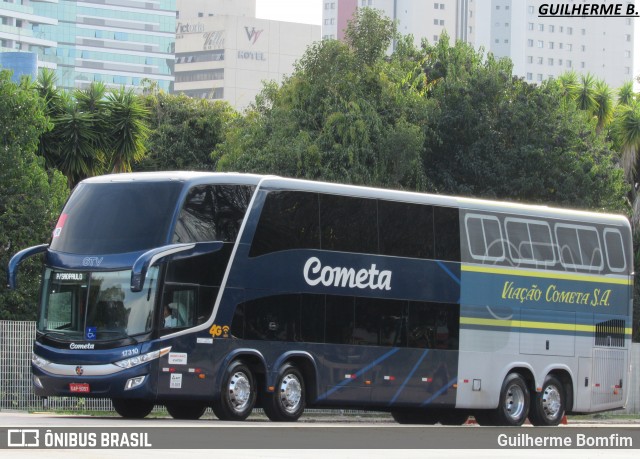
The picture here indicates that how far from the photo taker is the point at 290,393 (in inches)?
915

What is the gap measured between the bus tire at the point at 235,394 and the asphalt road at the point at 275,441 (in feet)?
2.90

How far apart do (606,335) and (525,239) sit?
322 cm

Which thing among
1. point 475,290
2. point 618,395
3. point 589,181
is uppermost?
point 589,181

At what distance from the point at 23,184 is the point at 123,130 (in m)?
4.80

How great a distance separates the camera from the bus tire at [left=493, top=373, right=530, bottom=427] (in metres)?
26.9

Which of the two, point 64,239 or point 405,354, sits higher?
point 64,239

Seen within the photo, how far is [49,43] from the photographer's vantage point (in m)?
198

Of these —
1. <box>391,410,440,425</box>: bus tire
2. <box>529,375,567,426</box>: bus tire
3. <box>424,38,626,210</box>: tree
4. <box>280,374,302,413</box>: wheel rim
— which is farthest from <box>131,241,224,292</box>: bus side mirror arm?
<box>424,38,626,210</box>: tree

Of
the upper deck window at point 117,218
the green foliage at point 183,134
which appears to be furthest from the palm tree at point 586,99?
the upper deck window at point 117,218

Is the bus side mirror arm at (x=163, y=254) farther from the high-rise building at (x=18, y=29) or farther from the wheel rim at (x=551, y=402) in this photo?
the high-rise building at (x=18, y=29)

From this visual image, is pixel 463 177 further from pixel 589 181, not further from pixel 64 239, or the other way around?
pixel 64 239

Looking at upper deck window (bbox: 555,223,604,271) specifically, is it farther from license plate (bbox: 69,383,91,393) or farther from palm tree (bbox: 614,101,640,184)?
palm tree (bbox: 614,101,640,184)
